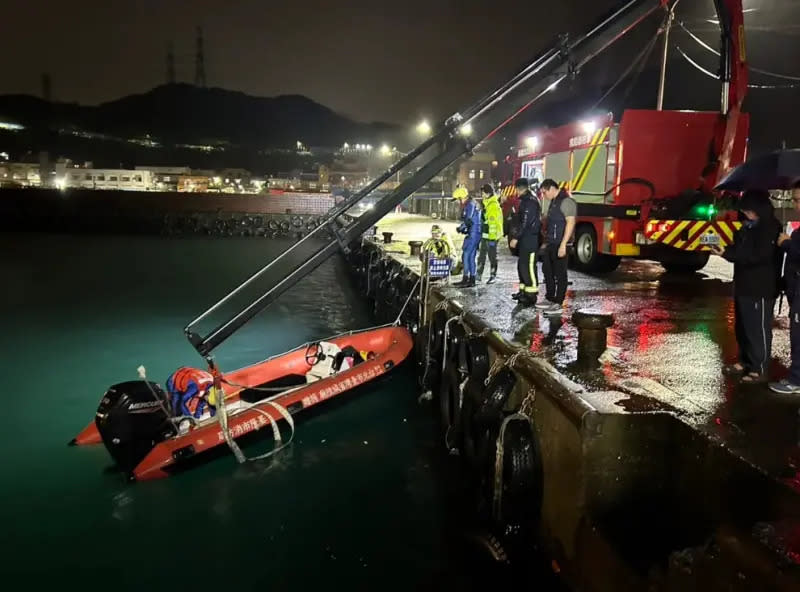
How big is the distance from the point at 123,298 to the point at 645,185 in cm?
1359

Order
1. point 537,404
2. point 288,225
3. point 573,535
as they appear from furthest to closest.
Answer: point 288,225, point 537,404, point 573,535

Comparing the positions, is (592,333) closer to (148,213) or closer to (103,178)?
(148,213)

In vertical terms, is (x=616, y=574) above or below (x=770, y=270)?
below

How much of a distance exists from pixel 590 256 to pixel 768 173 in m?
6.41

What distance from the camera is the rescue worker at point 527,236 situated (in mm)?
6914

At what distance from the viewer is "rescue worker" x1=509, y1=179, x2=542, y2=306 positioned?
6914 mm

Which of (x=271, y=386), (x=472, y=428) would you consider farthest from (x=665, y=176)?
(x=271, y=386)

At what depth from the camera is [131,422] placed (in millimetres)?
5250

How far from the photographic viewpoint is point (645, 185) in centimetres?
946

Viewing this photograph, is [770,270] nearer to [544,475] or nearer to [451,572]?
[544,475]

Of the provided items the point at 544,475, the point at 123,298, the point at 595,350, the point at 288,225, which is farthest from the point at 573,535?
the point at 288,225

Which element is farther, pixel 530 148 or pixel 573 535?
pixel 530 148

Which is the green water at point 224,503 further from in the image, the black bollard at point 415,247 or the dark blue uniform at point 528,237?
the black bollard at point 415,247

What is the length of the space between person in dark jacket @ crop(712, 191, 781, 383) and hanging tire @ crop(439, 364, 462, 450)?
265cm
